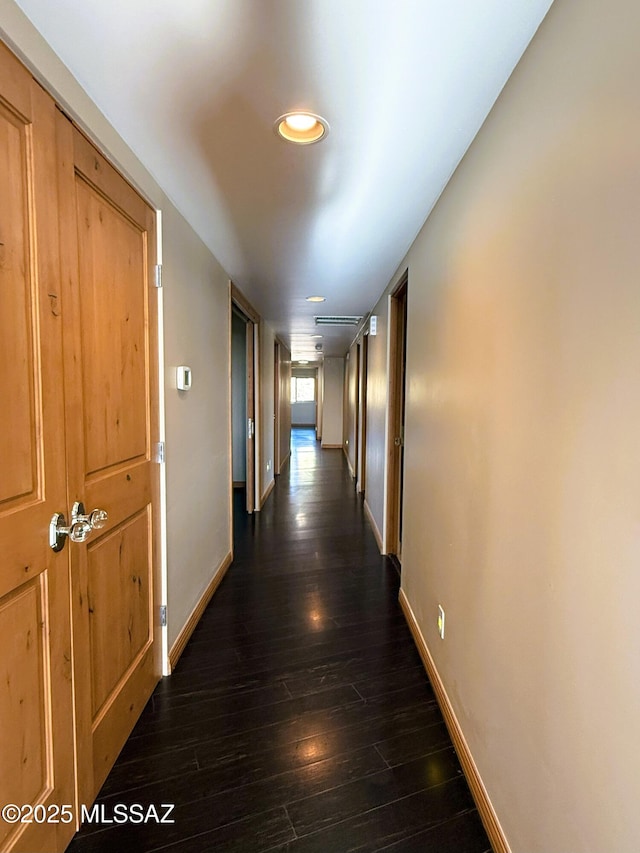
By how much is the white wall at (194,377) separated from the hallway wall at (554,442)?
130 centimetres

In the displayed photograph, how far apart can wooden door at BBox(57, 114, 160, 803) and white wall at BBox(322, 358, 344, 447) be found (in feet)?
26.0

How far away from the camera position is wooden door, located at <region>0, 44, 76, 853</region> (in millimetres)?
959

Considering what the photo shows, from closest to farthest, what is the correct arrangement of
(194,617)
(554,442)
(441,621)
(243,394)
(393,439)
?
(554,442)
(441,621)
(194,617)
(393,439)
(243,394)

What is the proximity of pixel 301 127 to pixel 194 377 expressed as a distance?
1387 mm

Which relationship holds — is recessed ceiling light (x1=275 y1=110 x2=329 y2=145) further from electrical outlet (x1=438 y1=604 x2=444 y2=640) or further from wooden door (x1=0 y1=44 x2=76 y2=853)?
electrical outlet (x1=438 y1=604 x2=444 y2=640)

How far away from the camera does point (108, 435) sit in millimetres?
1444

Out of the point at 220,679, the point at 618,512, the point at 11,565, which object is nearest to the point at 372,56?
the point at 618,512

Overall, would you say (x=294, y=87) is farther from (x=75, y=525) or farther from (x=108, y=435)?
(x=75, y=525)

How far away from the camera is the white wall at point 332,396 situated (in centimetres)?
965

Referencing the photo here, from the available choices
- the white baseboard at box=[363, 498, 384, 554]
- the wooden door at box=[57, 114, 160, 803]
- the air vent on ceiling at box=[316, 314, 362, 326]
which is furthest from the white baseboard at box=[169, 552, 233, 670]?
the air vent on ceiling at box=[316, 314, 362, 326]

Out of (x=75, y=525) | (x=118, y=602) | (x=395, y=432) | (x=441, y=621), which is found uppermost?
(x=395, y=432)

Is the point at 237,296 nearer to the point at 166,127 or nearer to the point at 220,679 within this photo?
the point at 166,127

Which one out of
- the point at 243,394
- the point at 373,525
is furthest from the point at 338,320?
the point at 373,525

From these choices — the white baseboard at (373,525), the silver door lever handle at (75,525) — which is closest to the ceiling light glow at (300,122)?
the silver door lever handle at (75,525)
